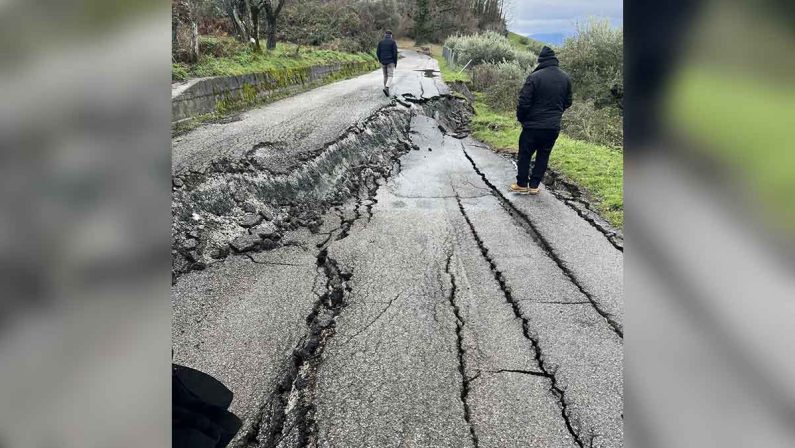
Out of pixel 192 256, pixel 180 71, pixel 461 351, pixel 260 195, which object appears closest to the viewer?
pixel 461 351

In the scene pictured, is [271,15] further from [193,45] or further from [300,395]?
[300,395]

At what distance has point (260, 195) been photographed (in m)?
5.43

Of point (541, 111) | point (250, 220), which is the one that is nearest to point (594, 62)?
point (541, 111)

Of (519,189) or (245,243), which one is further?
(519,189)

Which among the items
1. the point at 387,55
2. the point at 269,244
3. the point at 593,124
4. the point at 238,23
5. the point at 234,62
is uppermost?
the point at 238,23

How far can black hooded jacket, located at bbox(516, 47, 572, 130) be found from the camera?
249 inches

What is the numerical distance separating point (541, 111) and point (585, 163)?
189 centimetres

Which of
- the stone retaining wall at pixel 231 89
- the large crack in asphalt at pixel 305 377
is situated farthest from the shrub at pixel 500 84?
the large crack in asphalt at pixel 305 377
